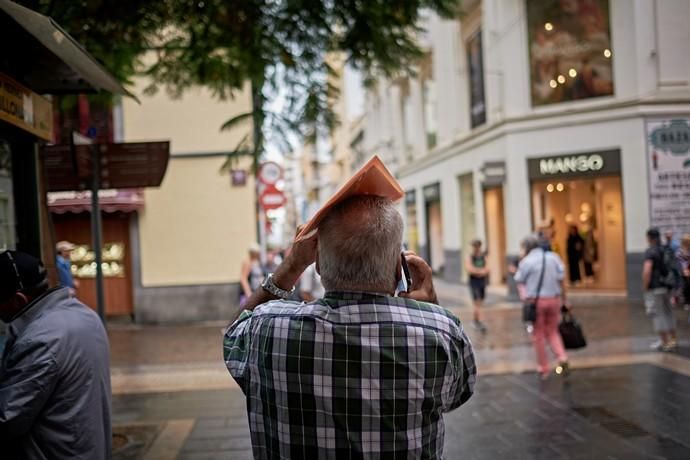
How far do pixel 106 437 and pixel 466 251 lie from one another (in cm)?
1859

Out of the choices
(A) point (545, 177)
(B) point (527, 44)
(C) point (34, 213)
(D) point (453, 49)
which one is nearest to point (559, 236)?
(A) point (545, 177)

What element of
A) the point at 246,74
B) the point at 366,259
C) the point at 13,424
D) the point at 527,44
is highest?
the point at 527,44

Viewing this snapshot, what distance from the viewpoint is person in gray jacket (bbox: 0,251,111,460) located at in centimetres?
243

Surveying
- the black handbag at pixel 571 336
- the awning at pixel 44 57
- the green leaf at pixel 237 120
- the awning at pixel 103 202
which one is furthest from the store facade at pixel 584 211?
the awning at pixel 44 57

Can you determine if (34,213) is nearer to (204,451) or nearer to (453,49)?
(204,451)

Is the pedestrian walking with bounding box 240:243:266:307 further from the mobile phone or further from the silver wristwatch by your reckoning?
the mobile phone

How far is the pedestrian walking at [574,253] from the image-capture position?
55.6ft

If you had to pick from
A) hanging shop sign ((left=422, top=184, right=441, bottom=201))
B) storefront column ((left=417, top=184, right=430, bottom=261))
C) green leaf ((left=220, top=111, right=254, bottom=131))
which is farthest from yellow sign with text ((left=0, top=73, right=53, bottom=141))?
storefront column ((left=417, top=184, right=430, bottom=261))

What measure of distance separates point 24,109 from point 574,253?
50.9 feet

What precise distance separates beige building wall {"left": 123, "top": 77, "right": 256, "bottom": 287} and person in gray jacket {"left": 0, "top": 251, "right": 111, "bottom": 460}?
1095cm

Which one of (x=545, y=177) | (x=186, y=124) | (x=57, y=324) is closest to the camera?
(x=57, y=324)

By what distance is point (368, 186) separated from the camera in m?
1.82

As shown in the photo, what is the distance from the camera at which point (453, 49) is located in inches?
790

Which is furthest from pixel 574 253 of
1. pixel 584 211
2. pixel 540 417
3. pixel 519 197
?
pixel 540 417
